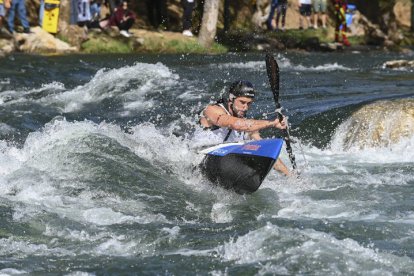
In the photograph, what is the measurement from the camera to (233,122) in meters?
9.24

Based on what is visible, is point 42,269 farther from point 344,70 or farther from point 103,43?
point 103,43

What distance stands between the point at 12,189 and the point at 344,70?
11252mm

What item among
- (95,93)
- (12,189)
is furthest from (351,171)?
(95,93)

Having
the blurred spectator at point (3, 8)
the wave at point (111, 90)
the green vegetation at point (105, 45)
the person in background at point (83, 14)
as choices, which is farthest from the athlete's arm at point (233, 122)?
the person in background at point (83, 14)

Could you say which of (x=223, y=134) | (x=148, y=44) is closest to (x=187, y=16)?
(x=148, y=44)

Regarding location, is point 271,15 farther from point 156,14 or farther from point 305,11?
point 156,14

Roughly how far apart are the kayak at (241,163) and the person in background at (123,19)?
12.6 metres

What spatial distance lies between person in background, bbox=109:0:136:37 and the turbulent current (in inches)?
199

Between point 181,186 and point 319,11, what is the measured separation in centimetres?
1742

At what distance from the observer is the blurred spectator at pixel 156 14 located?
2448 centimetres

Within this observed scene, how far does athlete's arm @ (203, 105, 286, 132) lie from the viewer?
348 inches

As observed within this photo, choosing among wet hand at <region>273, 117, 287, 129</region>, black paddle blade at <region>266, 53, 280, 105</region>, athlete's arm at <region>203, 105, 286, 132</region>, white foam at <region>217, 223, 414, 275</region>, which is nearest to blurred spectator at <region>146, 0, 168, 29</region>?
black paddle blade at <region>266, 53, 280, 105</region>

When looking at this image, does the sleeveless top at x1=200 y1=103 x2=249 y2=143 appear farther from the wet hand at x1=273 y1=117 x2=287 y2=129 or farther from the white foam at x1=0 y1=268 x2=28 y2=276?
the white foam at x1=0 y1=268 x2=28 y2=276

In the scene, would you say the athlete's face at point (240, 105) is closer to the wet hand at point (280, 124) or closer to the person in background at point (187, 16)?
the wet hand at point (280, 124)
